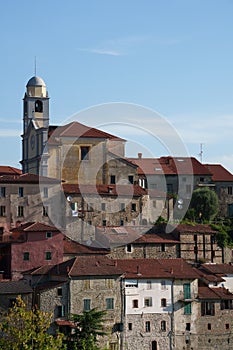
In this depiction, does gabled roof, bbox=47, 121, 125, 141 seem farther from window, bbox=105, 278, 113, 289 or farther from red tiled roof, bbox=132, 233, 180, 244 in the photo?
window, bbox=105, 278, 113, 289

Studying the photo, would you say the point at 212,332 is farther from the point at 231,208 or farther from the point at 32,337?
the point at 231,208

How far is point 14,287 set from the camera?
233 ft

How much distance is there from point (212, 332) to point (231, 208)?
91.2ft

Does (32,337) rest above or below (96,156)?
below

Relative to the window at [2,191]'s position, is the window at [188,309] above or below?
below

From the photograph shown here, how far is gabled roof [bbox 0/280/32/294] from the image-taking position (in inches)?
2768

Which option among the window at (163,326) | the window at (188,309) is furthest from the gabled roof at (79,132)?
the window at (163,326)

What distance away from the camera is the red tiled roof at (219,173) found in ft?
344

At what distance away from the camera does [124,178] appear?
97.3 meters

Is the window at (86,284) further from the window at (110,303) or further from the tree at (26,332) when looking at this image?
the tree at (26,332)

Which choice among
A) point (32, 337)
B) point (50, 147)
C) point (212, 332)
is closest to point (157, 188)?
point (50, 147)

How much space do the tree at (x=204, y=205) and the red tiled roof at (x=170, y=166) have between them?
20.8 ft

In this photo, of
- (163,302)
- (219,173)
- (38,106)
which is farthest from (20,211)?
(219,173)

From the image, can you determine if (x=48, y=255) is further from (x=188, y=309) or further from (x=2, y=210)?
(x=188, y=309)
